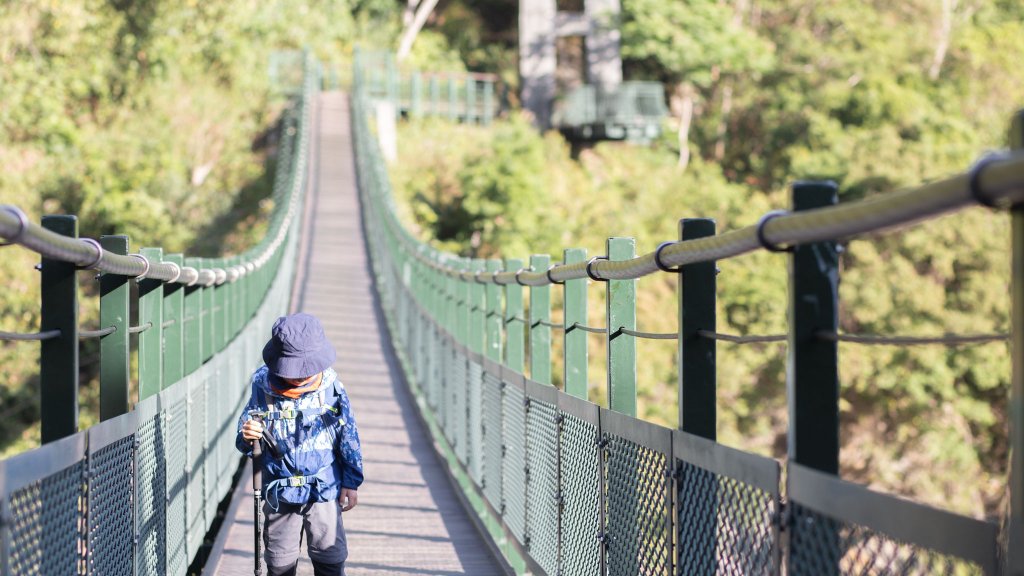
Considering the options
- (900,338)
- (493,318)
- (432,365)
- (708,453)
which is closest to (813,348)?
(900,338)

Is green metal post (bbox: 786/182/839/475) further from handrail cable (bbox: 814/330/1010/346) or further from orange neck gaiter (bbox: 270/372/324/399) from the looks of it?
orange neck gaiter (bbox: 270/372/324/399)

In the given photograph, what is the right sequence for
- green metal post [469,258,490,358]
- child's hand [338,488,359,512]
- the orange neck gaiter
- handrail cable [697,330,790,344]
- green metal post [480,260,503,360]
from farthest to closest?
1. green metal post [469,258,490,358]
2. green metal post [480,260,503,360]
3. child's hand [338,488,359,512]
4. the orange neck gaiter
5. handrail cable [697,330,790,344]

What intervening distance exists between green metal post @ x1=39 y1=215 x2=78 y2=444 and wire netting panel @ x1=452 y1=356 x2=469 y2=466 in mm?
5380

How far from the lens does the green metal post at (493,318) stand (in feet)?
29.4

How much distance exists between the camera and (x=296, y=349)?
487 cm

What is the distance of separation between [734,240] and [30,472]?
5.46 ft

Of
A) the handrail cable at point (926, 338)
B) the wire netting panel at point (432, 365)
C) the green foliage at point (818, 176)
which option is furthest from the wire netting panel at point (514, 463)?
the green foliage at point (818, 176)

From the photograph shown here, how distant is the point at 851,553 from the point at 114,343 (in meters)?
2.71

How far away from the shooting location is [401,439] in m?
12.1

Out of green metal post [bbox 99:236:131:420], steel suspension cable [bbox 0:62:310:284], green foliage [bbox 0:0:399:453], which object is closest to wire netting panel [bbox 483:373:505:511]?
steel suspension cable [bbox 0:62:310:284]

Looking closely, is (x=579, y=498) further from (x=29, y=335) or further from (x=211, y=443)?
(x=211, y=443)

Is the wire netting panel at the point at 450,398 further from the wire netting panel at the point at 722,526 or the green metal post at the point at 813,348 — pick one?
the green metal post at the point at 813,348

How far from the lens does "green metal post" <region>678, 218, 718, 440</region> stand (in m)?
3.81

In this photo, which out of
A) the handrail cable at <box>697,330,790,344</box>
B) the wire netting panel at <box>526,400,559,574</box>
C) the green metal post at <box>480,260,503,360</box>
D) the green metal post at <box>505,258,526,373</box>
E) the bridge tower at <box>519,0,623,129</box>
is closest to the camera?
the handrail cable at <box>697,330,790,344</box>
